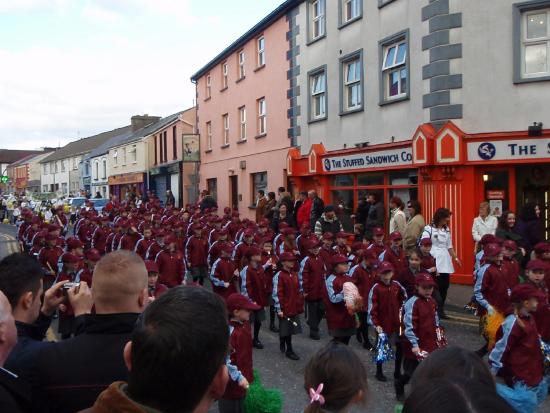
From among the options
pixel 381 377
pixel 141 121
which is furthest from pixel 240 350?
pixel 141 121

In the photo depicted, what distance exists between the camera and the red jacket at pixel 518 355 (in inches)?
212

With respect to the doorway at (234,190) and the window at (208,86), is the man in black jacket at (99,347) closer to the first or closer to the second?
the doorway at (234,190)

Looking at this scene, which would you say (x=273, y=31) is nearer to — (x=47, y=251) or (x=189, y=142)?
(x=189, y=142)

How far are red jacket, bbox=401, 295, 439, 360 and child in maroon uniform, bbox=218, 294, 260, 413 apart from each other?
1.77 m

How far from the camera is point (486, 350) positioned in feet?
25.2

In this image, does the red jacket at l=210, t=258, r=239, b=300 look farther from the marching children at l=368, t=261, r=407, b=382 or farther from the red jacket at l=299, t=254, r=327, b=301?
the marching children at l=368, t=261, r=407, b=382

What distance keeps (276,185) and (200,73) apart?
39.0 feet

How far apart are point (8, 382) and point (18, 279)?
3.65ft

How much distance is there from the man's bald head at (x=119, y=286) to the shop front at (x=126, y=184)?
38.6 m

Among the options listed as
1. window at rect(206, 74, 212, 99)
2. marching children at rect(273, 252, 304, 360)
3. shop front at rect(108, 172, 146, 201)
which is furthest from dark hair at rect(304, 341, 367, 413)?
shop front at rect(108, 172, 146, 201)

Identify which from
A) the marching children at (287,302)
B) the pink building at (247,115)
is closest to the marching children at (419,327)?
the marching children at (287,302)

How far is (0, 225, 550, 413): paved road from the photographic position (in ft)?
21.1

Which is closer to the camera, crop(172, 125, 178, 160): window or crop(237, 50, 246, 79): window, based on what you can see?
crop(237, 50, 246, 79): window

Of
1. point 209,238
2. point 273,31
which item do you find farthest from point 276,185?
point 209,238
